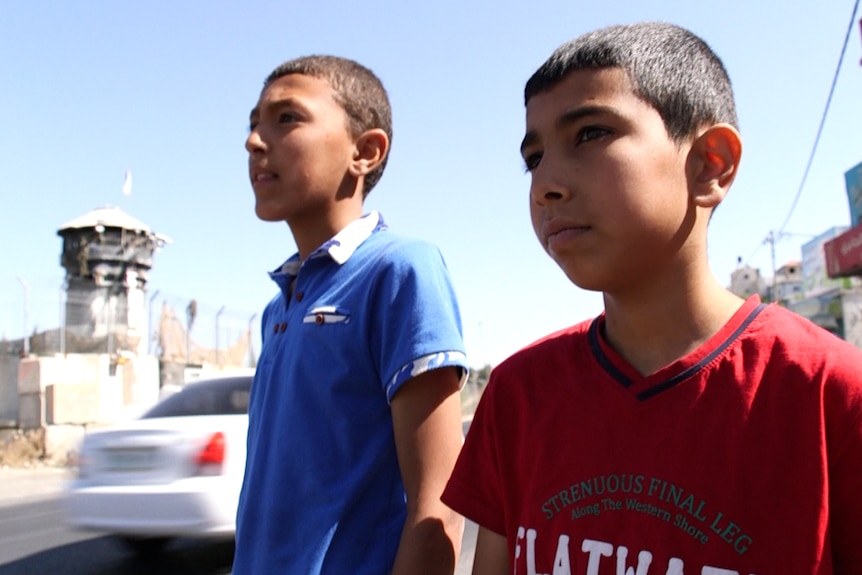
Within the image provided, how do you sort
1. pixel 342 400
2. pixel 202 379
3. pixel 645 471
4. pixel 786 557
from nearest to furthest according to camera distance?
pixel 786 557 → pixel 645 471 → pixel 342 400 → pixel 202 379

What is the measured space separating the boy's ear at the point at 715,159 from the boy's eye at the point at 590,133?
160 millimetres

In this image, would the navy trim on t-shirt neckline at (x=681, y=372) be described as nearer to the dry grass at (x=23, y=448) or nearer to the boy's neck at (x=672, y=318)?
the boy's neck at (x=672, y=318)

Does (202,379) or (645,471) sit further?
(202,379)

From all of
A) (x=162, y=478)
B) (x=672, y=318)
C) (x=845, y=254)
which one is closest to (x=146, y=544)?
(x=162, y=478)

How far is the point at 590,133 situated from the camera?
1.34 meters

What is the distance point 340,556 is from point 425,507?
7.6 inches

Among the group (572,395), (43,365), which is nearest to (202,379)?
(572,395)

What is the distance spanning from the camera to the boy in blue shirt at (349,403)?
5.36ft

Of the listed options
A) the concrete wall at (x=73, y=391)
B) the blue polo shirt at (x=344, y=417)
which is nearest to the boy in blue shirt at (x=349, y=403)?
the blue polo shirt at (x=344, y=417)

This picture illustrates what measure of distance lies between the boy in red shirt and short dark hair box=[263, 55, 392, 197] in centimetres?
78

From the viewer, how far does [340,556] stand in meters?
1.62

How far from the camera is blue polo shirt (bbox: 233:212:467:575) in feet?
5.40

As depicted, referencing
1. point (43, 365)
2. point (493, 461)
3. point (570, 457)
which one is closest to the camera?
Answer: point (570, 457)

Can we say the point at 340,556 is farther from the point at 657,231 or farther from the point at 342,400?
the point at 657,231
